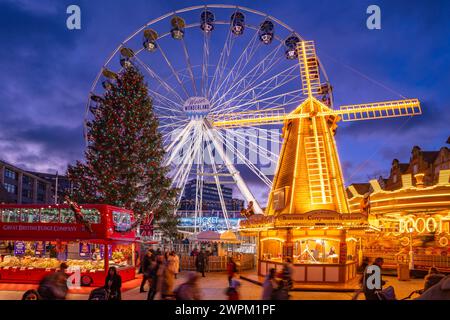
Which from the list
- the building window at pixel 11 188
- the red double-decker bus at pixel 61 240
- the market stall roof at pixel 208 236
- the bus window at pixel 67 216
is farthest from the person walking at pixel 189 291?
the building window at pixel 11 188

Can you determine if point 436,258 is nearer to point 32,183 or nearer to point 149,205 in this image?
point 149,205

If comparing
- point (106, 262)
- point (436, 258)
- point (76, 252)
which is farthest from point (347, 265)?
point (76, 252)

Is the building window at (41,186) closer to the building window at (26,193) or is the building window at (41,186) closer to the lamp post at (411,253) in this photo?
the building window at (26,193)

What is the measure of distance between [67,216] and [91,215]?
3.65ft

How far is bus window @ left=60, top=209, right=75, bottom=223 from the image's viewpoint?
20141 mm

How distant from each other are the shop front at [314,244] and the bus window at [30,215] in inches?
407

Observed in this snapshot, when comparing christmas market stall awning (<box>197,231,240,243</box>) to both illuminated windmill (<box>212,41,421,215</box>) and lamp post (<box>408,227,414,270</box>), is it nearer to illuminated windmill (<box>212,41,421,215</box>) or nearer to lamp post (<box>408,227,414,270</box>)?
illuminated windmill (<box>212,41,421,215</box>)

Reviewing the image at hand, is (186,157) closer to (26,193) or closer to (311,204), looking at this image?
(311,204)

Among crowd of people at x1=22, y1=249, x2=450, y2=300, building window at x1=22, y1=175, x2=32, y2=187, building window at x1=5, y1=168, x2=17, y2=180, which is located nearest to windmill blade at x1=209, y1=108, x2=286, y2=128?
crowd of people at x1=22, y1=249, x2=450, y2=300

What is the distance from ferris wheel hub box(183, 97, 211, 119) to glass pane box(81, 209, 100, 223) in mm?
10703

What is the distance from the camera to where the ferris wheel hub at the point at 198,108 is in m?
28.7

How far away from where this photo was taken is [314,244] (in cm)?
2453
